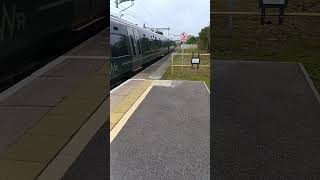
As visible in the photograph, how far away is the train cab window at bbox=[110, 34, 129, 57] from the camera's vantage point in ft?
46.6

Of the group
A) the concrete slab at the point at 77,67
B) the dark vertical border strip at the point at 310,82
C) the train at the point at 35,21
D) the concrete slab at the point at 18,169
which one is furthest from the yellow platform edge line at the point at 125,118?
the dark vertical border strip at the point at 310,82

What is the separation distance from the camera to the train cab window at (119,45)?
46.6ft

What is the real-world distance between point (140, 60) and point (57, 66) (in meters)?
8.16

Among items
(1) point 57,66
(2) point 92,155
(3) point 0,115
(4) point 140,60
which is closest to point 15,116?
(3) point 0,115

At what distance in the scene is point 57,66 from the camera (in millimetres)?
11594

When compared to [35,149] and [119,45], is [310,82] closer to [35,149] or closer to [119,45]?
[119,45]

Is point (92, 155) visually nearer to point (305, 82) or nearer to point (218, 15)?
point (305, 82)

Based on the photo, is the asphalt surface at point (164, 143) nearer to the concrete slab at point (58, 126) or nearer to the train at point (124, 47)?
the concrete slab at point (58, 126)

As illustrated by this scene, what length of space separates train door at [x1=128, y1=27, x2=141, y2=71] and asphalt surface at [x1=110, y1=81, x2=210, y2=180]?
670 cm

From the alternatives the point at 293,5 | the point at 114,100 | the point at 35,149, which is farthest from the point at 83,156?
the point at 293,5

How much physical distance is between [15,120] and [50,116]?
62 cm

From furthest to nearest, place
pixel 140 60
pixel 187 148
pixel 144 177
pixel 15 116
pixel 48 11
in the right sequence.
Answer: pixel 140 60
pixel 48 11
pixel 15 116
pixel 187 148
pixel 144 177

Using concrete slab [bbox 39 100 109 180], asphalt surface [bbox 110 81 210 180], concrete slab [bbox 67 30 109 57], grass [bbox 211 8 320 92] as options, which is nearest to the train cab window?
concrete slab [bbox 67 30 109 57]

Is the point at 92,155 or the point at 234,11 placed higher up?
the point at 234,11
